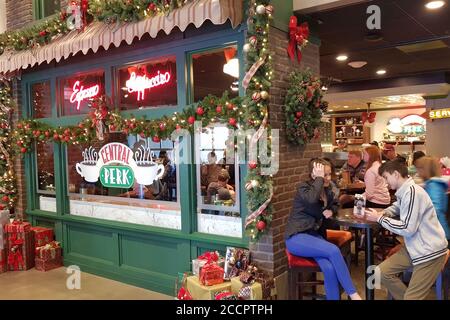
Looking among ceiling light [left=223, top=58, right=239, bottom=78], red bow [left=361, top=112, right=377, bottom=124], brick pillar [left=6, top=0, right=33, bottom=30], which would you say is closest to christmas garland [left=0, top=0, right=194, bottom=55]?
brick pillar [left=6, top=0, right=33, bottom=30]

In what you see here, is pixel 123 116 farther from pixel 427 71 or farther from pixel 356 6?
pixel 427 71

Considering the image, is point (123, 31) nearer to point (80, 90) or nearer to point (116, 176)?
point (80, 90)

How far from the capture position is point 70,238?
575cm

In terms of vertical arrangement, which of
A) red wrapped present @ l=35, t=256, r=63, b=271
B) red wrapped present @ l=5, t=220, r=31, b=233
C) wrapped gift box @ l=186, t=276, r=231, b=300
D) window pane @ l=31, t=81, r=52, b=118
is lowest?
red wrapped present @ l=35, t=256, r=63, b=271

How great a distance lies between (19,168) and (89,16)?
280cm

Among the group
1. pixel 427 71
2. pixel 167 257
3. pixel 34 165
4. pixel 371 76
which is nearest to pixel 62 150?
pixel 34 165

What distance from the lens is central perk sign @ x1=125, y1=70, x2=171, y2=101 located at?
4.64 meters

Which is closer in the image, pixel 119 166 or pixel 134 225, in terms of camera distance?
pixel 134 225

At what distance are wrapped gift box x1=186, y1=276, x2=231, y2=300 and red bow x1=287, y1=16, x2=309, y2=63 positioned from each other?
2320mm

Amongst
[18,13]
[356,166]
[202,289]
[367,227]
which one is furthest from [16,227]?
[356,166]

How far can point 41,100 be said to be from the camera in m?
6.12

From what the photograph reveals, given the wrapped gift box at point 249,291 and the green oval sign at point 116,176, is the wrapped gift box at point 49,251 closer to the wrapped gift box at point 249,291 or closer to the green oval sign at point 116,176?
the green oval sign at point 116,176

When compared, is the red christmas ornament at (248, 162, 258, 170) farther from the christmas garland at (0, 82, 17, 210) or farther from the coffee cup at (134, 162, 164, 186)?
the christmas garland at (0, 82, 17, 210)
